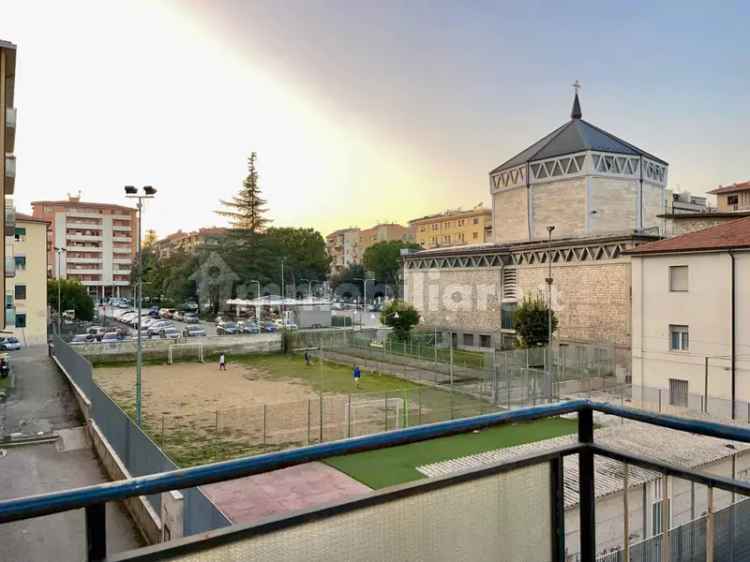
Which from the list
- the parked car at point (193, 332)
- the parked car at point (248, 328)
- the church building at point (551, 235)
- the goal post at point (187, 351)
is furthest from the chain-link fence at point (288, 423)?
the parked car at point (248, 328)

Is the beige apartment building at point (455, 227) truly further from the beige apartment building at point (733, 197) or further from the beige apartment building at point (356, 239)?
the beige apartment building at point (733, 197)

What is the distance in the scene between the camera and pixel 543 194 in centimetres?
3972

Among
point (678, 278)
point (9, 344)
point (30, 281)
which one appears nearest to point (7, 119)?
point (9, 344)

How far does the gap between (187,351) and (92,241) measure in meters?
57.0

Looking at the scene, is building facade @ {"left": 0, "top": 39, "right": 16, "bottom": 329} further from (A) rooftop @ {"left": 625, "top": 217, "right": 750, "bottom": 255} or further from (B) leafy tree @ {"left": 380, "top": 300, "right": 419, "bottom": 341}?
(A) rooftop @ {"left": 625, "top": 217, "right": 750, "bottom": 255}

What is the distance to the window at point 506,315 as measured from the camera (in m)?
35.8

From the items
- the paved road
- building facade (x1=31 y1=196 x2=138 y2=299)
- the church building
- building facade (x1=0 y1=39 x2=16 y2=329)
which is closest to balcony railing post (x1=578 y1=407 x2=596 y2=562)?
the paved road

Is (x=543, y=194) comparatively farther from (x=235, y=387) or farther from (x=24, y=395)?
(x=24, y=395)

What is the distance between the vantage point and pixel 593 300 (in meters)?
30.2

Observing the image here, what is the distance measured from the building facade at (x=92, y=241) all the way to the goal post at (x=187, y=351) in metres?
53.1

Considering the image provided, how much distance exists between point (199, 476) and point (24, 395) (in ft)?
87.8

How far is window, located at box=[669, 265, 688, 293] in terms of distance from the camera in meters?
20.0

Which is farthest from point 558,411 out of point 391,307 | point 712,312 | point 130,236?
point 130,236

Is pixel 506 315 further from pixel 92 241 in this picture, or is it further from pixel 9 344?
pixel 92 241
